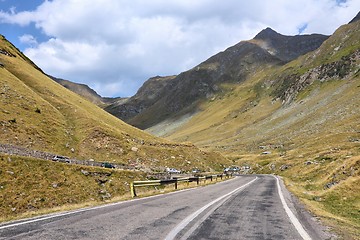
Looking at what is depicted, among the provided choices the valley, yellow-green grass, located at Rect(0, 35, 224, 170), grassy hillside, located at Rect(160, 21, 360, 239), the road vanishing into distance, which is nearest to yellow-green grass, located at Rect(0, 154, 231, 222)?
the valley

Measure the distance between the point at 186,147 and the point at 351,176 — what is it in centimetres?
6379

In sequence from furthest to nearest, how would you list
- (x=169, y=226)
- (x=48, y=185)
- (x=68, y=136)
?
1. (x=68, y=136)
2. (x=48, y=185)
3. (x=169, y=226)

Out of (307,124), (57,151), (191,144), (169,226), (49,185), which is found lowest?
(169,226)

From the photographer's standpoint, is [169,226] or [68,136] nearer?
[169,226]

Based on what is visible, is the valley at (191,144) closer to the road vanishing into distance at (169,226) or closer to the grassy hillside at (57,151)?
the grassy hillside at (57,151)

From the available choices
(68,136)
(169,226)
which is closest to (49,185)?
(169,226)

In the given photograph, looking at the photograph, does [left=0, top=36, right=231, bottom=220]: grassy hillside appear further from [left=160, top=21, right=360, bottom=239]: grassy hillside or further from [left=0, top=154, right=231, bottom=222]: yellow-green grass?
[left=160, top=21, right=360, bottom=239]: grassy hillside

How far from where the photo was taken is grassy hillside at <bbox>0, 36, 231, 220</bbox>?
1262 inches

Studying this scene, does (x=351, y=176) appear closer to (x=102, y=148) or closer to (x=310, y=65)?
(x=102, y=148)

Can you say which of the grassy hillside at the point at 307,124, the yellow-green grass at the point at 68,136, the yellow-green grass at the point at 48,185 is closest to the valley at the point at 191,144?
the yellow-green grass at the point at 48,185

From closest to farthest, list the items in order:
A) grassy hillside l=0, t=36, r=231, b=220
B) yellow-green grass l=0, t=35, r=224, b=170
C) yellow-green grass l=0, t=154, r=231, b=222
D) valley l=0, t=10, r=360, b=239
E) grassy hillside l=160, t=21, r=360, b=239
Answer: valley l=0, t=10, r=360, b=239
yellow-green grass l=0, t=154, r=231, b=222
grassy hillside l=0, t=36, r=231, b=220
yellow-green grass l=0, t=35, r=224, b=170
grassy hillside l=160, t=21, r=360, b=239

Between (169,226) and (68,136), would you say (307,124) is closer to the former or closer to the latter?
(68,136)

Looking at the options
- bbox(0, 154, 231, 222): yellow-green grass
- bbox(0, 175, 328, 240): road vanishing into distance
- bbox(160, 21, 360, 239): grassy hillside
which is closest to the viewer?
bbox(0, 175, 328, 240): road vanishing into distance

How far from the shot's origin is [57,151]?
57.4 meters
